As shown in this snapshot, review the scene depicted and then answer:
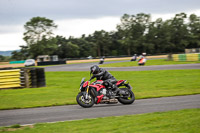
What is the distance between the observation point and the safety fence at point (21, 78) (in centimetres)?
1484

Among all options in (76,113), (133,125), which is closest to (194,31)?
(76,113)

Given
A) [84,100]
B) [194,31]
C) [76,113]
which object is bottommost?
[76,113]

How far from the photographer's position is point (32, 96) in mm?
11938

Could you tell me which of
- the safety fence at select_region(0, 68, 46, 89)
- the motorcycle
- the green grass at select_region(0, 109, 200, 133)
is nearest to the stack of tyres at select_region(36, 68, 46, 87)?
the safety fence at select_region(0, 68, 46, 89)

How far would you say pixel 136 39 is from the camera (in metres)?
83.9

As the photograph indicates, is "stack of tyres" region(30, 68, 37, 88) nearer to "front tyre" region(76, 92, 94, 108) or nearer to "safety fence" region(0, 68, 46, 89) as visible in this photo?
"safety fence" region(0, 68, 46, 89)

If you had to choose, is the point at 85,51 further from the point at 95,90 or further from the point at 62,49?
the point at 95,90

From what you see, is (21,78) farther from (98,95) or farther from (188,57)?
(188,57)

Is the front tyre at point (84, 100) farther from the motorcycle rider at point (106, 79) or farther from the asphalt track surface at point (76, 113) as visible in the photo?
the motorcycle rider at point (106, 79)

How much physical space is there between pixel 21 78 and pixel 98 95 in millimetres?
7544

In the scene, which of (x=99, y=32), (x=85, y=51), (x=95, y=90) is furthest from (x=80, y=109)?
(x=99, y=32)

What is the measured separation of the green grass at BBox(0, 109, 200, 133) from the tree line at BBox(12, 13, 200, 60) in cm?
6861

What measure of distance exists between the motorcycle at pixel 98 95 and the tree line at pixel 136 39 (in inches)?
2604

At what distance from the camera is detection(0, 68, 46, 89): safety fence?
1484 centimetres
